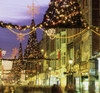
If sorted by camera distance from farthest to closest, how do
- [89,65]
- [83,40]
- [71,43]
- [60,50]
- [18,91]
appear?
1. [60,50]
2. [71,43]
3. [83,40]
4. [89,65]
5. [18,91]

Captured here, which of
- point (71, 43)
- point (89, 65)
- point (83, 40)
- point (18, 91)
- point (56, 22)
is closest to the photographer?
point (56, 22)

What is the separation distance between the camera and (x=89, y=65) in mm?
42125

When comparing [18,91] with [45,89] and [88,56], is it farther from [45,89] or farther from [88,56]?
[88,56]

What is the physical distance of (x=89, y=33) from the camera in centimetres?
4241

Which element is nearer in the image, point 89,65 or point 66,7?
point 66,7

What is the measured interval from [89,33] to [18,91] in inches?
749

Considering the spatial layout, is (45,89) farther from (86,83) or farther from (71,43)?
(71,43)

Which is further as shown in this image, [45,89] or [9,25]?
[45,89]

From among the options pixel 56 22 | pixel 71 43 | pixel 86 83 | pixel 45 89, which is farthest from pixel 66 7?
pixel 71 43

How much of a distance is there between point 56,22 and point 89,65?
2004 cm

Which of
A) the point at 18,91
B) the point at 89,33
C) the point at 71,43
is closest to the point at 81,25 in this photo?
the point at 18,91

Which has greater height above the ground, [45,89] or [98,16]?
[98,16]

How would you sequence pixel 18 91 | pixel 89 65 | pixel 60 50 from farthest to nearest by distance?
pixel 60 50 → pixel 89 65 → pixel 18 91

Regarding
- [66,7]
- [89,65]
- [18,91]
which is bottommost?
[18,91]
